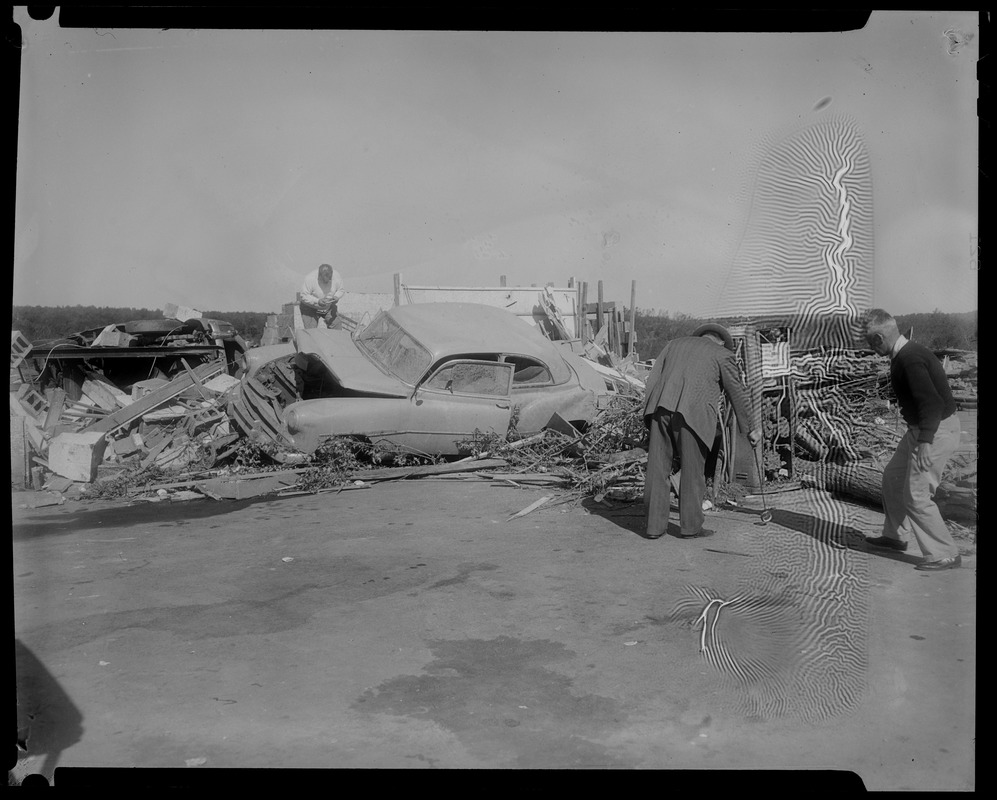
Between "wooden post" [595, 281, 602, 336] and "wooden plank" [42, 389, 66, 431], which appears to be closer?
"wooden plank" [42, 389, 66, 431]

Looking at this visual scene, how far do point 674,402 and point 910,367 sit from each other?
1.55 meters

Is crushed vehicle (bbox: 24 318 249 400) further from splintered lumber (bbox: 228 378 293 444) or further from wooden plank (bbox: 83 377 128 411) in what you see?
splintered lumber (bbox: 228 378 293 444)

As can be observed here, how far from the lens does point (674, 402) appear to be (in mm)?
5652

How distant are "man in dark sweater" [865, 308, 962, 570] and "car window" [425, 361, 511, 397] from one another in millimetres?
4323

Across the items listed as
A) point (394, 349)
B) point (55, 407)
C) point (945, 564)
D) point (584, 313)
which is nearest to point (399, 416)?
point (394, 349)

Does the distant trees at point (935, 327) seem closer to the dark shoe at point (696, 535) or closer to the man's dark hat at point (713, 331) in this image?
the man's dark hat at point (713, 331)

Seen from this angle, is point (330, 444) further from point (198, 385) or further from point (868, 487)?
point (868, 487)

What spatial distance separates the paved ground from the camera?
2.90 m

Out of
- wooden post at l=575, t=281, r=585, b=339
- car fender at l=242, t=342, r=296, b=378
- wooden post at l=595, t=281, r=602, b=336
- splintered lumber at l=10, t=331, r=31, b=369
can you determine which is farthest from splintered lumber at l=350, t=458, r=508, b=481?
wooden post at l=595, t=281, r=602, b=336

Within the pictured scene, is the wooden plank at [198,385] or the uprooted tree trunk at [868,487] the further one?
the wooden plank at [198,385]

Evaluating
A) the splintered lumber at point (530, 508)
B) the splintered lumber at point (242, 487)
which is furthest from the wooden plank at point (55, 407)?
the splintered lumber at point (530, 508)

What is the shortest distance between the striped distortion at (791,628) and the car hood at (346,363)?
13.6ft

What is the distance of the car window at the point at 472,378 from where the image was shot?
8352 millimetres

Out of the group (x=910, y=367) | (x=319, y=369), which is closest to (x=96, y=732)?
(x=910, y=367)
